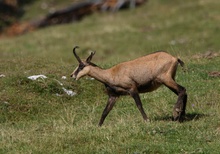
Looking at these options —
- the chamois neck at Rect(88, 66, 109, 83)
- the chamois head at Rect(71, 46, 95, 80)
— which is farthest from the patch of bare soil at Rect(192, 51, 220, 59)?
the chamois head at Rect(71, 46, 95, 80)

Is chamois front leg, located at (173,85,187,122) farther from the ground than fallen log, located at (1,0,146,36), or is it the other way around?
chamois front leg, located at (173,85,187,122)

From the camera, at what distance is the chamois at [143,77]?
1177 centimetres

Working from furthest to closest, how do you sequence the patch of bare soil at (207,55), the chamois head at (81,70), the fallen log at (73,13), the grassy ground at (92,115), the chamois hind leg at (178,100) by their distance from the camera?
the fallen log at (73,13) → the patch of bare soil at (207,55) → the chamois head at (81,70) → the chamois hind leg at (178,100) → the grassy ground at (92,115)

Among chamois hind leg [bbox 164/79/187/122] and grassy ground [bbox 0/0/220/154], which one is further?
chamois hind leg [bbox 164/79/187/122]

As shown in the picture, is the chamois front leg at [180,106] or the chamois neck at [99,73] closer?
the chamois front leg at [180,106]

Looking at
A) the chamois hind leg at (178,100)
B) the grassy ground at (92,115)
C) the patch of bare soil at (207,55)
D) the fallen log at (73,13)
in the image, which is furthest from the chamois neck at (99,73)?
the fallen log at (73,13)

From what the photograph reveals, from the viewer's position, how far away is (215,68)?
1616 centimetres

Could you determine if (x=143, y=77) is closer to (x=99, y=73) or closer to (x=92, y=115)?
(x=99, y=73)

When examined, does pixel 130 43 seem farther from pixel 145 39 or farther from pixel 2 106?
pixel 2 106

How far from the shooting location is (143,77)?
11.9m

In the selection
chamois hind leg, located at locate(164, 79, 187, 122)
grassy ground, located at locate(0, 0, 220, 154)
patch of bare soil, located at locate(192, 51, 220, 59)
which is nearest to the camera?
grassy ground, located at locate(0, 0, 220, 154)

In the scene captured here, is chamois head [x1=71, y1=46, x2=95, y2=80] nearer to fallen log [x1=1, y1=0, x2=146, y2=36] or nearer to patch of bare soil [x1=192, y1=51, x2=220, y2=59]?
patch of bare soil [x1=192, y1=51, x2=220, y2=59]

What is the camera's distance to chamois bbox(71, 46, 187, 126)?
11.8 m

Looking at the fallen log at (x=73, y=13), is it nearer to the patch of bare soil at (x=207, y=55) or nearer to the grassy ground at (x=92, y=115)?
the grassy ground at (x=92, y=115)
